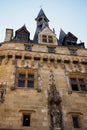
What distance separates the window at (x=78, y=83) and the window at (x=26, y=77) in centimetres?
278

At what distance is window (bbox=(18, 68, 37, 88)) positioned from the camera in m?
12.4

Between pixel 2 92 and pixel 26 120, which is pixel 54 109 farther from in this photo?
pixel 2 92

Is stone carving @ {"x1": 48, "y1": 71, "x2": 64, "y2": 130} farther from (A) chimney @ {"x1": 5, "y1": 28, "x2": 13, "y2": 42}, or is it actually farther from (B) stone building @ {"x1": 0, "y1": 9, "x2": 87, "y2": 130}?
(A) chimney @ {"x1": 5, "y1": 28, "x2": 13, "y2": 42}

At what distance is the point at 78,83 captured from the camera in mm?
13070

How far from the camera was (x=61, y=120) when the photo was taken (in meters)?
10.2

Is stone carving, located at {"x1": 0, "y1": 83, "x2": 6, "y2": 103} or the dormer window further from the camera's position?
the dormer window

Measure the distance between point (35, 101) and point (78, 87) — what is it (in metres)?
3.47

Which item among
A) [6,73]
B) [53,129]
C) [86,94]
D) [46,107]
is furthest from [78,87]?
[6,73]

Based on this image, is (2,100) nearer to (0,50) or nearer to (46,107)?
(46,107)

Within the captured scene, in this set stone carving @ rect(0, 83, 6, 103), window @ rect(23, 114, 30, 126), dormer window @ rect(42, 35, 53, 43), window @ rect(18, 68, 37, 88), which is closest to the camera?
window @ rect(23, 114, 30, 126)

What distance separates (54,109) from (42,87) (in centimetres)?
192

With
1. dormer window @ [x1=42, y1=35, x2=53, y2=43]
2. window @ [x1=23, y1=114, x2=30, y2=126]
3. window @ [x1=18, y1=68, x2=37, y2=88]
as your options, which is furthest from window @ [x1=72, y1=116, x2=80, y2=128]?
dormer window @ [x1=42, y1=35, x2=53, y2=43]

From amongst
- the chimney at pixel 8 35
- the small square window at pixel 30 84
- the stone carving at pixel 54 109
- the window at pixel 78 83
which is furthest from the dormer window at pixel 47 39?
the stone carving at pixel 54 109

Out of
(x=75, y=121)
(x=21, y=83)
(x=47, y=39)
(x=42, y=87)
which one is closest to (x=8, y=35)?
(x=47, y=39)
